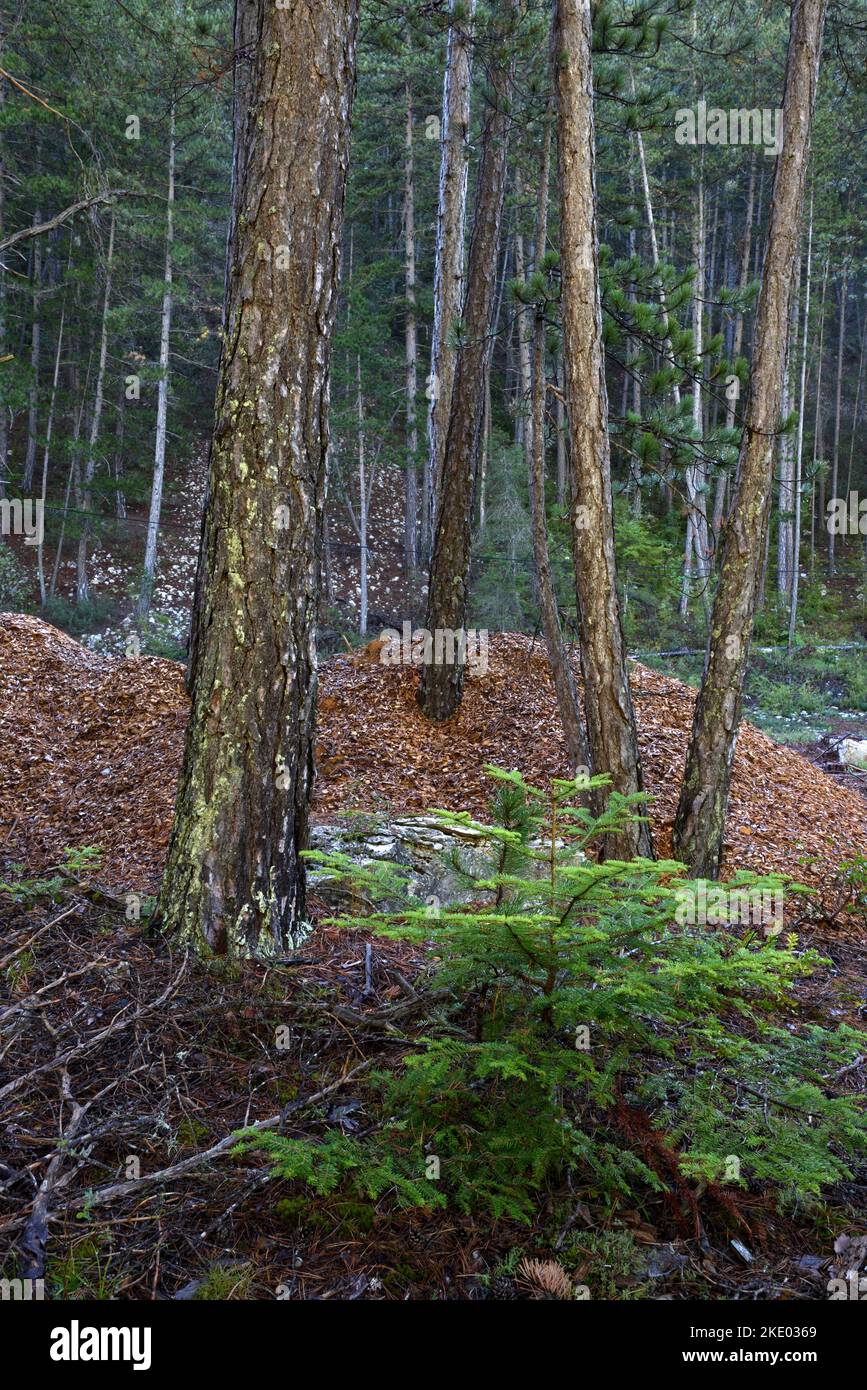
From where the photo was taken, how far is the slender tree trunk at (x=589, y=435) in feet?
17.3

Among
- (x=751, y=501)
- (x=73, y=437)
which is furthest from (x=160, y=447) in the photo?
(x=751, y=501)

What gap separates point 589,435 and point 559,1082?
4018 mm

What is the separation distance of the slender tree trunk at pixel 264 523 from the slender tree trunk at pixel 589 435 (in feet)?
6.18

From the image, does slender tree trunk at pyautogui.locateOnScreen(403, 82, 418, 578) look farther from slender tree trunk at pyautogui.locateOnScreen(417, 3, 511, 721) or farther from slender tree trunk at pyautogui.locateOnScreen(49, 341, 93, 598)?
slender tree trunk at pyautogui.locateOnScreen(417, 3, 511, 721)

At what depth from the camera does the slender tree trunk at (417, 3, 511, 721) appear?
8062 millimetres

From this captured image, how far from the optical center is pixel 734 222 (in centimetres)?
3116

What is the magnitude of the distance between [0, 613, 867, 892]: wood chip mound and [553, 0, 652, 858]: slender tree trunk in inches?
38.5

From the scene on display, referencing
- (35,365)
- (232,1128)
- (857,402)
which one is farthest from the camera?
(857,402)

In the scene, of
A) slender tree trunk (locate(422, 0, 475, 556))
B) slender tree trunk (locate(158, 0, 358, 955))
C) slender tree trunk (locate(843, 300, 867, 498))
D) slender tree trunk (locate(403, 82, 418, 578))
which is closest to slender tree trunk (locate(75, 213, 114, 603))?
slender tree trunk (locate(403, 82, 418, 578))

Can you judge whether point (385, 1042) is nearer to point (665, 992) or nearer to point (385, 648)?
point (665, 992)

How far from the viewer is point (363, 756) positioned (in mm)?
7652

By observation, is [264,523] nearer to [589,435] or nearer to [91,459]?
[589,435]

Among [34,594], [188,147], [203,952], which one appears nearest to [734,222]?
[188,147]
